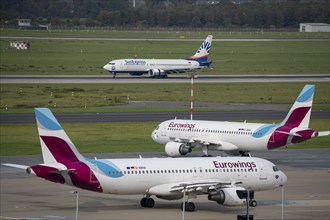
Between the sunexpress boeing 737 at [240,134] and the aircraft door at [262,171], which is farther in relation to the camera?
the sunexpress boeing 737 at [240,134]

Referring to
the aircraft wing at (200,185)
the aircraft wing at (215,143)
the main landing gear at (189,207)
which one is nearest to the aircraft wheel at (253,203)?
the aircraft wing at (200,185)

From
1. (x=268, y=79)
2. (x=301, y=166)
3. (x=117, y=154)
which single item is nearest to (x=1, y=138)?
(x=117, y=154)

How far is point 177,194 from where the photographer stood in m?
58.8

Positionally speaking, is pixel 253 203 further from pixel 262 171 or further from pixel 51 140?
pixel 51 140

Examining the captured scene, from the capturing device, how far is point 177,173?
2336 inches

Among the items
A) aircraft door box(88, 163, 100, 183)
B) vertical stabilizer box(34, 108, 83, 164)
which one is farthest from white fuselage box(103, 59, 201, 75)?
vertical stabilizer box(34, 108, 83, 164)

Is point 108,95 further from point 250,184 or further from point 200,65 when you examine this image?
point 250,184

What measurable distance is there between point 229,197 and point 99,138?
1475 inches

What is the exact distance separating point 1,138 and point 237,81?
73735mm

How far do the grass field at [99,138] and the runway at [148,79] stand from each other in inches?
2056

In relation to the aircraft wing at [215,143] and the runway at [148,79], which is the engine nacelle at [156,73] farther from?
the aircraft wing at [215,143]

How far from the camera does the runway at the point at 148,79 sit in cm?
15525

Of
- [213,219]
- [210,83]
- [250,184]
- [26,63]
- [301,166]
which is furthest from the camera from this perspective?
[26,63]

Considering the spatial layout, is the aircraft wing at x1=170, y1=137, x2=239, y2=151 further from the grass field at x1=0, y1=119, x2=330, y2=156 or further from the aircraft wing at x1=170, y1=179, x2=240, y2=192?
the aircraft wing at x1=170, y1=179, x2=240, y2=192
